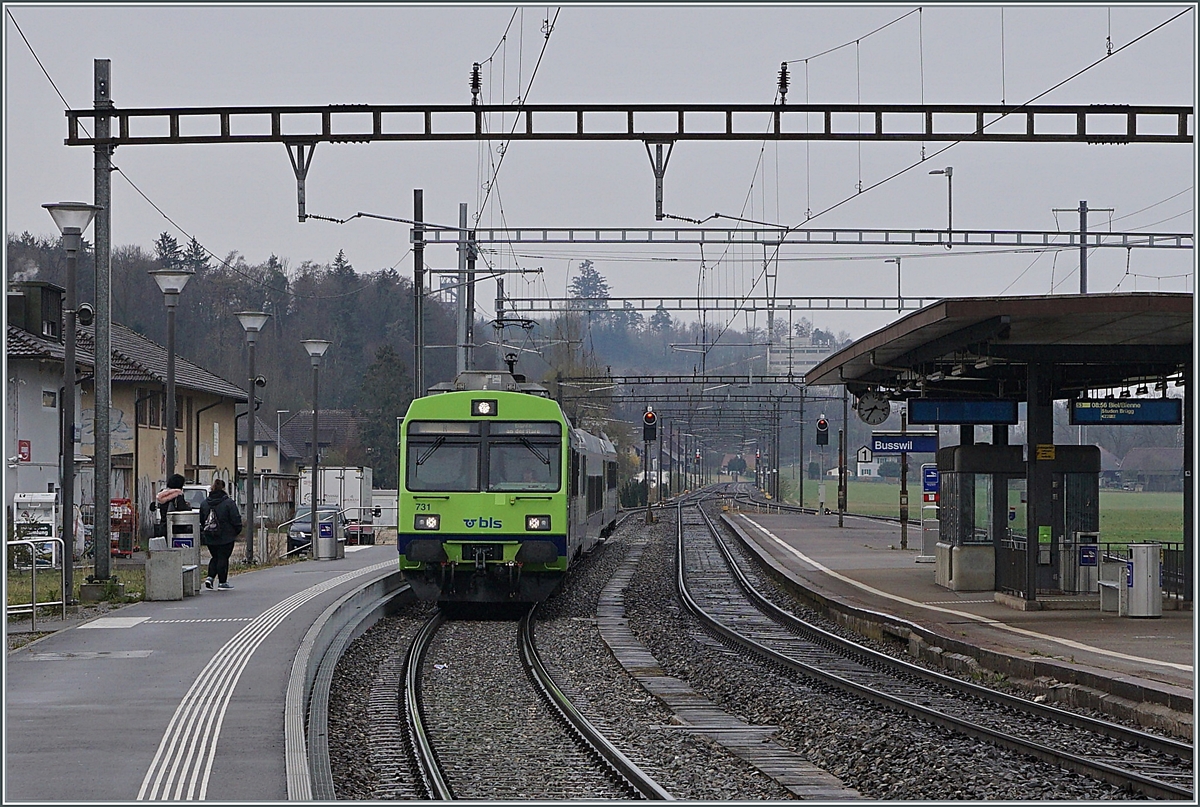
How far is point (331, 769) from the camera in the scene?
880 cm

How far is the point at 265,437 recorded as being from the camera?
70750 mm

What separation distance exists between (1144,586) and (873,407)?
990cm

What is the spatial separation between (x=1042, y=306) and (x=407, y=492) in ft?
27.3

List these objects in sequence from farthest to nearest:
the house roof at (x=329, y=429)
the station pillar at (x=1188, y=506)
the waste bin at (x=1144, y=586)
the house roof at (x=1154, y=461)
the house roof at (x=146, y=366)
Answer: the house roof at (x=329, y=429) → the house roof at (x=1154, y=461) → the house roof at (x=146, y=366) → the station pillar at (x=1188, y=506) → the waste bin at (x=1144, y=586)

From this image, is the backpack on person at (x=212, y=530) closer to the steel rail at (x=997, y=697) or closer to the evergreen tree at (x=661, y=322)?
the steel rail at (x=997, y=697)

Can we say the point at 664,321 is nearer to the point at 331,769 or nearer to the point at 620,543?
the point at 620,543

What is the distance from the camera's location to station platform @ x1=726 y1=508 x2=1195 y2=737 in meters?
11.3

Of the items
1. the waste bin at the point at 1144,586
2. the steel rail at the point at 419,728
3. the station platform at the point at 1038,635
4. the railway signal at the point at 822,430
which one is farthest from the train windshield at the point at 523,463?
the railway signal at the point at 822,430

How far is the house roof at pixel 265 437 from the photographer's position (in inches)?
2589

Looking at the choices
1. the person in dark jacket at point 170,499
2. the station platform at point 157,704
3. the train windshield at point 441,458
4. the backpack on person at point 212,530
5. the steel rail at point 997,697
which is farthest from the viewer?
the person in dark jacket at point 170,499

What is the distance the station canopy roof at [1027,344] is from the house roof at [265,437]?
134ft

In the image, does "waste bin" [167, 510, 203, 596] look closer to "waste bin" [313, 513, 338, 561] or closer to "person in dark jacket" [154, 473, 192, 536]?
"person in dark jacket" [154, 473, 192, 536]

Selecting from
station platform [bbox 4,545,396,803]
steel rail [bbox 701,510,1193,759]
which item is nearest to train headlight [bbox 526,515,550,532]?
station platform [bbox 4,545,396,803]

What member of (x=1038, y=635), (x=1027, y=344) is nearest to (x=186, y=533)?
(x=1038, y=635)
